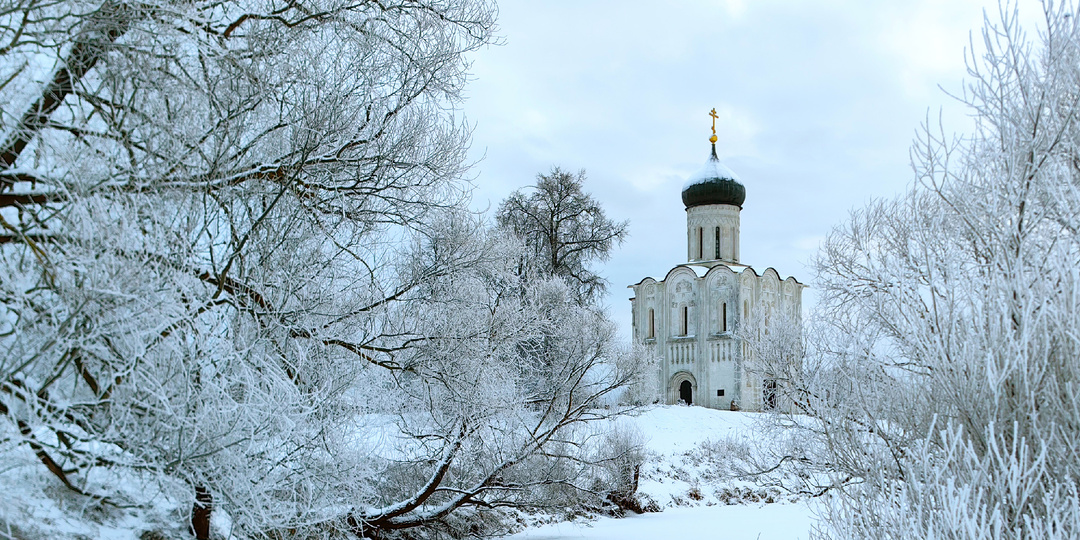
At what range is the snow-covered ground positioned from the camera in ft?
40.0

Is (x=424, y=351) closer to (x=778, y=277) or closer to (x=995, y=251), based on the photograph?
(x=995, y=251)

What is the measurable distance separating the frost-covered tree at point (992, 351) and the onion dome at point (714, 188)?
23.0 m

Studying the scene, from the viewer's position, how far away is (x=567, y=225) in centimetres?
2230

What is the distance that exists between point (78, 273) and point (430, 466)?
5.86 m

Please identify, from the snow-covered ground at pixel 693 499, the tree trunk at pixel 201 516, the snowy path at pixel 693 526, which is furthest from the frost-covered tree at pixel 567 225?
the tree trunk at pixel 201 516

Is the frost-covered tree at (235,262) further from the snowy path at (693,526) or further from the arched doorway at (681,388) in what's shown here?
the arched doorway at (681,388)

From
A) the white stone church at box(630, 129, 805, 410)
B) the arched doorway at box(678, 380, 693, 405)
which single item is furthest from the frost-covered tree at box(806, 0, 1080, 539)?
the arched doorway at box(678, 380, 693, 405)

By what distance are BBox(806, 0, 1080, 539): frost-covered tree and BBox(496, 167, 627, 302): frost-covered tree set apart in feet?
49.2

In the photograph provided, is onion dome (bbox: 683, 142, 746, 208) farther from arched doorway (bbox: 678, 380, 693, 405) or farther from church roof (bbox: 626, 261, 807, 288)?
arched doorway (bbox: 678, 380, 693, 405)

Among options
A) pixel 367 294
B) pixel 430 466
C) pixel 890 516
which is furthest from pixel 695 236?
pixel 890 516

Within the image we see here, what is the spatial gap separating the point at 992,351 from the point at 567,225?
59.1 feet

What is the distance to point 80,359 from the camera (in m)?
4.50

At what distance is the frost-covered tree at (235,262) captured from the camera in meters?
4.58

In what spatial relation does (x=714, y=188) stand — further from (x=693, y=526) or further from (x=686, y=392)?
(x=693, y=526)
